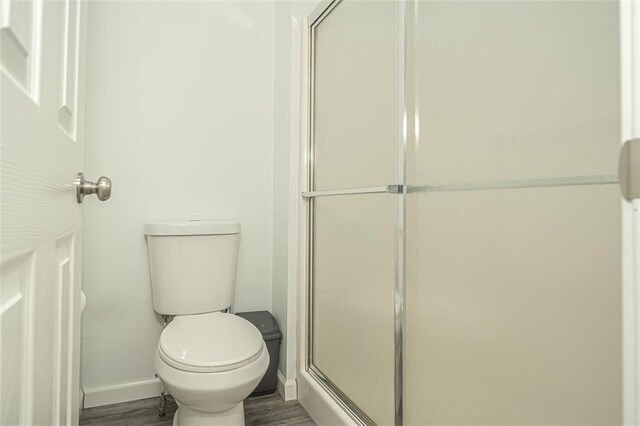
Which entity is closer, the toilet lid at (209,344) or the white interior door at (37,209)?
the white interior door at (37,209)

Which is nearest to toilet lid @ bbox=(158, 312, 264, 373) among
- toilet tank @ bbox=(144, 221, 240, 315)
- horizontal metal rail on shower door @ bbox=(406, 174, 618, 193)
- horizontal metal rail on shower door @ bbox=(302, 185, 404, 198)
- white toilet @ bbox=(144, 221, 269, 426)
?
white toilet @ bbox=(144, 221, 269, 426)

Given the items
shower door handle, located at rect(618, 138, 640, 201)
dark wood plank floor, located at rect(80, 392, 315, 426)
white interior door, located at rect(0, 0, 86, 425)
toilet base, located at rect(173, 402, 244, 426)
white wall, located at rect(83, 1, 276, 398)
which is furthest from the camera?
white wall, located at rect(83, 1, 276, 398)

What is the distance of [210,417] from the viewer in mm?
1315

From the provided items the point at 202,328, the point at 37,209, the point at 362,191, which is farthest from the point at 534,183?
the point at 202,328

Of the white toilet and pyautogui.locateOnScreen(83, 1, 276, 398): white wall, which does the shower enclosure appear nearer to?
the white toilet

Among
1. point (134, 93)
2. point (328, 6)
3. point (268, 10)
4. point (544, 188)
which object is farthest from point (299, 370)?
point (268, 10)

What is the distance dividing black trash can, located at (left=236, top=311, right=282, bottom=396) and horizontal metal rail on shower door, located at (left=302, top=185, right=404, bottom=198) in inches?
24.6

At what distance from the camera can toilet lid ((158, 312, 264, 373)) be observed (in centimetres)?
119

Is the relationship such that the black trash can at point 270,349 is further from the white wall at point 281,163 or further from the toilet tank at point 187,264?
the toilet tank at point 187,264

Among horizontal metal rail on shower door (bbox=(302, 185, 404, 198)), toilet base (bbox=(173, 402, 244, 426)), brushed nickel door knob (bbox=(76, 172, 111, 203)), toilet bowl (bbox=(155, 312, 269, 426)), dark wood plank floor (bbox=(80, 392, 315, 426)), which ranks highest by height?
horizontal metal rail on shower door (bbox=(302, 185, 404, 198))

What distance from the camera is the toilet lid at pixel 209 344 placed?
119 centimetres

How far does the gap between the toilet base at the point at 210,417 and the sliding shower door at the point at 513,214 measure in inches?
24.7

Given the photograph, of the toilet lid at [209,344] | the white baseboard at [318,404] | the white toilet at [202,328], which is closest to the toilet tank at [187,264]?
the white toilet at [202,328]

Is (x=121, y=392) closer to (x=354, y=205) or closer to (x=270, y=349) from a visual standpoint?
(x=270, y=349)
